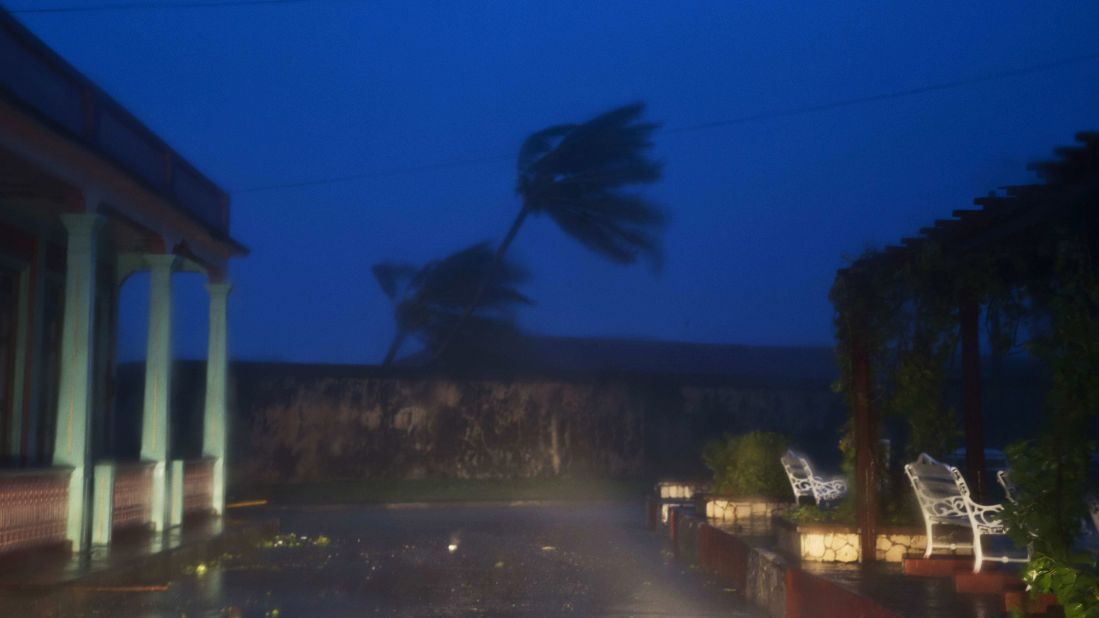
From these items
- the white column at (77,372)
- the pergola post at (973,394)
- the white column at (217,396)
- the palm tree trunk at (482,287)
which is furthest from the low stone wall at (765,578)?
the palm tree trunk at (482,287)

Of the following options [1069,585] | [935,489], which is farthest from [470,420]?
[1069,585]

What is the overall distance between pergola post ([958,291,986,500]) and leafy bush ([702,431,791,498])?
15.1ft

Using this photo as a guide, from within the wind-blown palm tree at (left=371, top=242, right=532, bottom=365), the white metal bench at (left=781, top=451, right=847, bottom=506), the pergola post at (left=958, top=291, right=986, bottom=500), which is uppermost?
the wind-blown palm tree at (left=371, top=242, right=532, bottom=365)

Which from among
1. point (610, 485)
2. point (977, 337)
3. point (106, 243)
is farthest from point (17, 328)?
point (610, 485)

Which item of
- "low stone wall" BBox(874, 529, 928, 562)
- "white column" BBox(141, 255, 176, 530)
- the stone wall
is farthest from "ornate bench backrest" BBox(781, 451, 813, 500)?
the stone wall

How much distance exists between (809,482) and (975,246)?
5717mm

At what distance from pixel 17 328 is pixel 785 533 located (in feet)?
31.9

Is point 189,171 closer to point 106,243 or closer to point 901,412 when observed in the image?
point 106,243

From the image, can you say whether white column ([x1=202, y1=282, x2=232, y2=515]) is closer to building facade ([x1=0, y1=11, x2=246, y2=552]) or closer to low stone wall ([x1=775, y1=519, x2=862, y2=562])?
building facade ([x1=0, y1=11, x2=246, y2=552])

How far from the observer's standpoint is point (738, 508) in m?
15.6

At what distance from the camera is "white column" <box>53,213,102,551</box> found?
38.9 feet

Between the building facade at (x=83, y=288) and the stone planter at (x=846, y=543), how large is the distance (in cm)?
666

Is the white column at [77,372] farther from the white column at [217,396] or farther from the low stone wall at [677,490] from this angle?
the low stone wall at [677,490]

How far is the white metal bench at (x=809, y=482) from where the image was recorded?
13.8 meters
